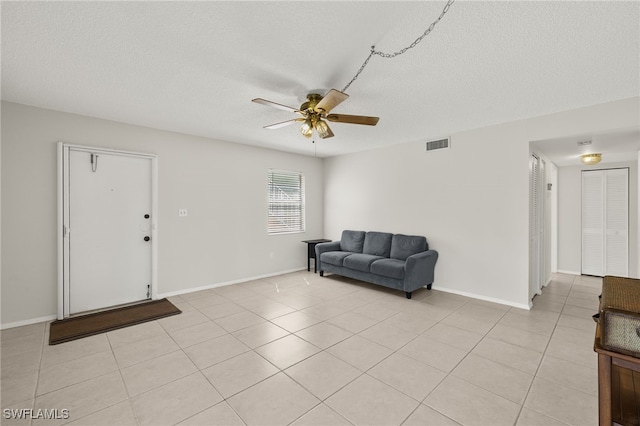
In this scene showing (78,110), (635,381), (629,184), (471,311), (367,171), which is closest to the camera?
(635,381)

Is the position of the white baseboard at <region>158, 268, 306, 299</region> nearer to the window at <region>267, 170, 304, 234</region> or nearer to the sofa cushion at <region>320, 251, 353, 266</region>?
the window at <region>267, 170, 304, 234</region>

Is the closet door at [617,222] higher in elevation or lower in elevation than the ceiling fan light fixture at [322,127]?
lower

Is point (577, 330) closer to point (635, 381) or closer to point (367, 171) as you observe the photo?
point (635, 381)

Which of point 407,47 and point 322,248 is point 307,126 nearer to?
point 407,47

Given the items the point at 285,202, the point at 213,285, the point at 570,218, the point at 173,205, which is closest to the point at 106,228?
the point at 173,205

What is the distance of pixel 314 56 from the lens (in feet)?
7.12

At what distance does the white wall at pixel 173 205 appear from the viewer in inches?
126

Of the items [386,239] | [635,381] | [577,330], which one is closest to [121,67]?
[635,381]

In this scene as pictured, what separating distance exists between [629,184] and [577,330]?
13.1ft

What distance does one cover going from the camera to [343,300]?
4.11m

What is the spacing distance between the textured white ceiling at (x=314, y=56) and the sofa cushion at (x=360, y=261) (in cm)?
235

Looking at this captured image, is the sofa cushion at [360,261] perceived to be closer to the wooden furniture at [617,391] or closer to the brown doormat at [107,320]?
the brown doormat at [107,320]

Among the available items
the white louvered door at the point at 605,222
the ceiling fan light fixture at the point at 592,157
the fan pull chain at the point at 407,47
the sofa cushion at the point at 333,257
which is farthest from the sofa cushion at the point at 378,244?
the white louvered door at the point at 605,222

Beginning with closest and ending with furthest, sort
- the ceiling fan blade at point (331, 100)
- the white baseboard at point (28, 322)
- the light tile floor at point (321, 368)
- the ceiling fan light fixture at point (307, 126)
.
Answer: the light tile floor at point (321, 368), the ceiling fan blade at point (331, 100), the ceiling fan light fixture at point (307, 126), the white baseboard at point (28, 322)
